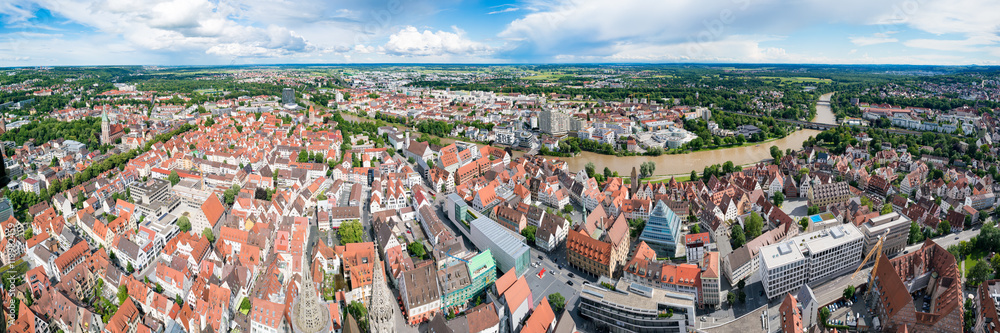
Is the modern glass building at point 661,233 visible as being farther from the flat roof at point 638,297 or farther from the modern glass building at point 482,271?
the modern glass building at point 482,271

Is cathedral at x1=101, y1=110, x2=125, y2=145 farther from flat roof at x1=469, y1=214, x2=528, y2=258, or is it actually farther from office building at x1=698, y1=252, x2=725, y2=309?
office building at x1=698, y1=252, x2=725, y2=309

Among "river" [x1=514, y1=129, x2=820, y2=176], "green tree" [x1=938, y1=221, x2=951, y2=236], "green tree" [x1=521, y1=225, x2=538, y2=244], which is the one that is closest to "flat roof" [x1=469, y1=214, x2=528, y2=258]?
"green tree" [x1=521, y1=225, x2=538, y2=244]

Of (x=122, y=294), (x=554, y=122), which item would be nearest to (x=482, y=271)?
(x=122, y=294)

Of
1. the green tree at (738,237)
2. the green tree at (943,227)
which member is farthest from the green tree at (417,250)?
the green tree at (943,227)

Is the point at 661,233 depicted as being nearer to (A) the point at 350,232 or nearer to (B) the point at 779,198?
(B) the point at 779,198

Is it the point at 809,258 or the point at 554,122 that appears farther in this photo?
the point at 554,122

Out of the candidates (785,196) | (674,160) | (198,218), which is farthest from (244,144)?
(785,196)

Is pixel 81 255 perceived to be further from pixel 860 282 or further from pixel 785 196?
pixel 785 196
